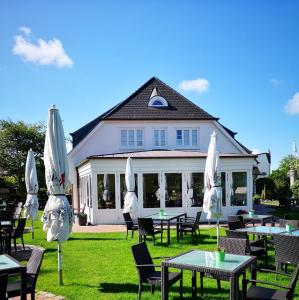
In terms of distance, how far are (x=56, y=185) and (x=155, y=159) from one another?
11225mm

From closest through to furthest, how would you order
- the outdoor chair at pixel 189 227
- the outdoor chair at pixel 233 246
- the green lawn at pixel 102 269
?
the outdoor chair at pixel 233 246, the green lawn at pixel 102 269, the outdoor chair at pixel 189 227

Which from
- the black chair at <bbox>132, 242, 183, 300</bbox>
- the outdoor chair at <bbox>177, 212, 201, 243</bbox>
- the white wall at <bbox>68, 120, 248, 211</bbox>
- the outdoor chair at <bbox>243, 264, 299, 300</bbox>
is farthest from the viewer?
the white wall at <bbox>68, 120, 248, 211</bbox>

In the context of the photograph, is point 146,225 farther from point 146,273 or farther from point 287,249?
point 287,249

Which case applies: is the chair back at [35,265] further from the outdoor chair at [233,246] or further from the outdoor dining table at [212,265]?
the outdoor chair at [233,246]

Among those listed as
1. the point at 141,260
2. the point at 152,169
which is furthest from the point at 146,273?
the point at 152,169

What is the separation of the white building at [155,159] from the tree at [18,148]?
46.9ft

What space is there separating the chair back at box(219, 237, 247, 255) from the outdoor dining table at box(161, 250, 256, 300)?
2.70 ft

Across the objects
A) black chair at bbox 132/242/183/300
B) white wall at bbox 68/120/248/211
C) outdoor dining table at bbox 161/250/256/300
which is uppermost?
white wall at bbox 68/120/248/211

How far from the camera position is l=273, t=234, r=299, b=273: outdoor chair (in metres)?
6.84

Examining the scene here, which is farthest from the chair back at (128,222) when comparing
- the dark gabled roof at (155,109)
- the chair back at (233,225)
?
the dark gabled roof at (155,109)

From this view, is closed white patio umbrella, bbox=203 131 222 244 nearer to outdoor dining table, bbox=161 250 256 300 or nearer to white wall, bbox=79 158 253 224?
outdoor dining table, bbox=161 250 256 300

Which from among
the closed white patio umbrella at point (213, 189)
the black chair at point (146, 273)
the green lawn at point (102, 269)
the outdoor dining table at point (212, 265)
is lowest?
the green lawn at point (102, 269)

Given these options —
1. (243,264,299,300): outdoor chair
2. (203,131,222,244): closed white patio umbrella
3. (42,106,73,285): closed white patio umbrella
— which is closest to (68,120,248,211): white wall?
(203,131,222,244): closed white patio umbrella

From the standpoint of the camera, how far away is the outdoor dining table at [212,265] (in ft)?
15.6
